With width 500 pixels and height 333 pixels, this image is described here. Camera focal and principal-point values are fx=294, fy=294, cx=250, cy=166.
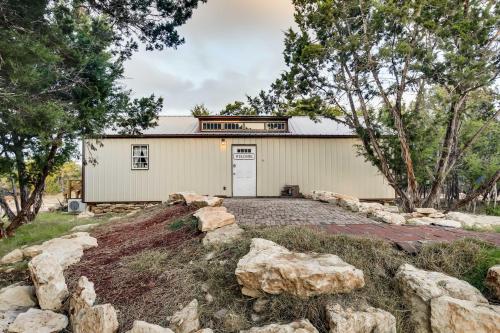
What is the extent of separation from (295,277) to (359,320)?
60cm

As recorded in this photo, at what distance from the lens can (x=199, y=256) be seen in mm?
3527

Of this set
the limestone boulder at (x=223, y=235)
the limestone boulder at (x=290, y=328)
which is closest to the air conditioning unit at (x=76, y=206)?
the limestone boulder at (x=223, y=235)

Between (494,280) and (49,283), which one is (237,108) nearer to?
(49,283)

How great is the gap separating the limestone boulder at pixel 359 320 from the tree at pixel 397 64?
6.33 m

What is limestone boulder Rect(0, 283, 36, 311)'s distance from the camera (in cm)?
315

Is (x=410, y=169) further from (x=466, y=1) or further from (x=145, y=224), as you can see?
(x=145, y=224)

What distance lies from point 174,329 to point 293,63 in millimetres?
8351

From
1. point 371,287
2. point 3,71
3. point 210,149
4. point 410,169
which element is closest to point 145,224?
point 3,71

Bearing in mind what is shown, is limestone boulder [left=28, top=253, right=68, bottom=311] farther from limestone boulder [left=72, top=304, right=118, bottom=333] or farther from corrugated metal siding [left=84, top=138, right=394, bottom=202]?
corrugated metal siding [left=84, top=138, right=394, bottom=202]

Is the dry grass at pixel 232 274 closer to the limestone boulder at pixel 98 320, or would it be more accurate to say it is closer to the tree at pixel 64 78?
the limestone boulder at pixel 98 320

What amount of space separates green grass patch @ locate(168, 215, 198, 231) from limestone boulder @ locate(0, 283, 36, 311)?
2.03m

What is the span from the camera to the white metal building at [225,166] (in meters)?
11.3

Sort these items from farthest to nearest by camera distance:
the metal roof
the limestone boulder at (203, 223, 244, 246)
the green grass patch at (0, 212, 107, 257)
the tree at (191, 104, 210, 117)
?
the tree at (191, 104, 210, 117), the metal roof, the green grass patch at (0, 212, 107, 257), the limestone boulder at (203, 223, 244, 246)

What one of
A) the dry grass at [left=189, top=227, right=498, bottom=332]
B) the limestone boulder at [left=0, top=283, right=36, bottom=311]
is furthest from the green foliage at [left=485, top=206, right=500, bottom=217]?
the limestone boulder at [left=0, top=283, right=36, bottom=311]
